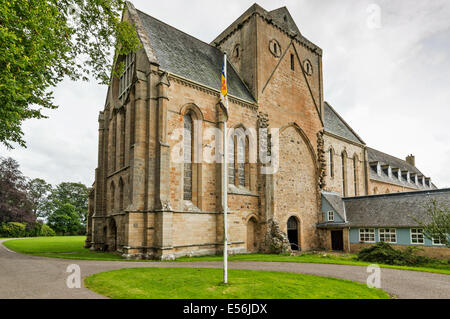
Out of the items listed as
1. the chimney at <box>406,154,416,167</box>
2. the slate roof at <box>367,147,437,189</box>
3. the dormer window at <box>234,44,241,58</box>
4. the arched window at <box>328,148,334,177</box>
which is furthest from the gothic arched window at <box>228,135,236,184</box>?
the chimney at <box>406,154,416,167</box>

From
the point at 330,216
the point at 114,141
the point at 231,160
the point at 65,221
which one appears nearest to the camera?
the point at 231,160

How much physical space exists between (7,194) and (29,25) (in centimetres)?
5105

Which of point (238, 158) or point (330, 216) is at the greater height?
point (238, 158)

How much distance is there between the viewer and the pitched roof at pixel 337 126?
1484 inches

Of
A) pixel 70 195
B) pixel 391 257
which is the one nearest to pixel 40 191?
pixel 70 195

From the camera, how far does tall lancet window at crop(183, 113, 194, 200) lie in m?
21.6

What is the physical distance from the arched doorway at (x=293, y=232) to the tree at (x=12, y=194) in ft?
160

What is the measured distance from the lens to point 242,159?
25.3m

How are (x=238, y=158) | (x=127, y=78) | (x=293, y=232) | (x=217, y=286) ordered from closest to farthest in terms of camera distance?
(x=217, y=286) < (x=127, y=78) < (x=238, y=158) < (x=293, y=232)

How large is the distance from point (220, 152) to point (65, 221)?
59162mm

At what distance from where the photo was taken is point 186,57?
82.1 feet

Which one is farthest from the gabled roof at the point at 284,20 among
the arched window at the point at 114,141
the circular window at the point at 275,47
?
the arched window at the point at 114,141

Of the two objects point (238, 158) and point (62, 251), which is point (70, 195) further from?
point (238, 158)

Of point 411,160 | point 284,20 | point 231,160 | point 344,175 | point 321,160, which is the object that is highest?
point 284,20
